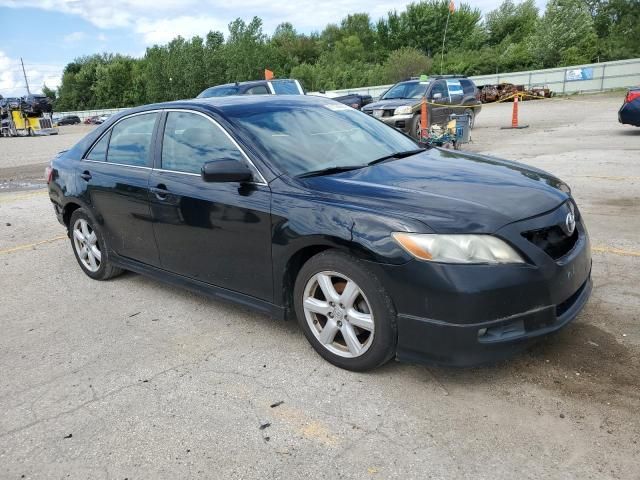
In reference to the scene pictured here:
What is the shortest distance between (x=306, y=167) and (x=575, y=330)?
2048 millimetres

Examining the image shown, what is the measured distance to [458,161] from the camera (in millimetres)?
3850

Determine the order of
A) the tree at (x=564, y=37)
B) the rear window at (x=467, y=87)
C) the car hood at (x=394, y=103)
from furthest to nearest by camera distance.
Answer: the tree at (x=564, y=37) → the rear window at (x=467, y=87) → the car hood at (x=394, y=103)

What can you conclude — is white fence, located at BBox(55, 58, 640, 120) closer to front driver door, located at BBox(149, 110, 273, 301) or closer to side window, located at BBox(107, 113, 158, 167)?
side window, located at BBox(107, 113, 158, 167)

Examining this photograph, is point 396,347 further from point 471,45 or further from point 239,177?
point 471,45

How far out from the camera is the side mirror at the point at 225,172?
339 cm

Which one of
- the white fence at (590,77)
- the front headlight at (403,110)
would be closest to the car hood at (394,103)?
the front headlight at (403,110)

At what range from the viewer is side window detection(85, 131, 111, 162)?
15.8ft

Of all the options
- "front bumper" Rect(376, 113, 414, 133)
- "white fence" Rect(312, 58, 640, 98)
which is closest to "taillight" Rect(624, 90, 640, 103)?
"front bumper" Rect(376, 113, 414, 133)

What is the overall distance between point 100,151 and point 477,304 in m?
3.65

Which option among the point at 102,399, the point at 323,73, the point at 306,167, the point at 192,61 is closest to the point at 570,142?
the point at 306,167

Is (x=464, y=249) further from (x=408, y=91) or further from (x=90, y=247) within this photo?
(x=408, y=91)

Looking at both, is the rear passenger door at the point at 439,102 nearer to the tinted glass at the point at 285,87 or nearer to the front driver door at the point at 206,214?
the tinted glass at the point at 285,87

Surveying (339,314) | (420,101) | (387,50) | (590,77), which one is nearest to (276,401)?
(339,314)

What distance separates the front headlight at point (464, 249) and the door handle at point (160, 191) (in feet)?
6.82
